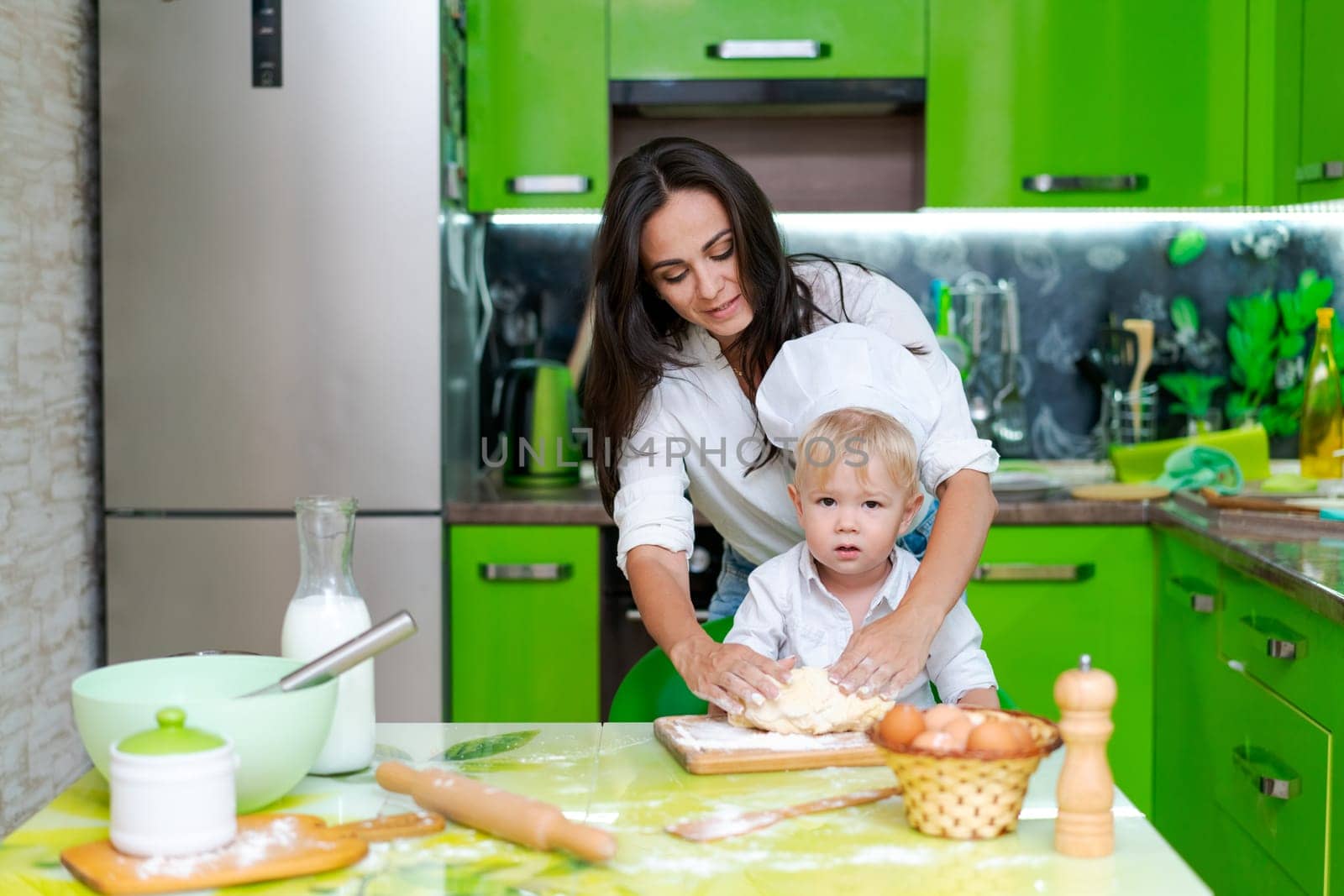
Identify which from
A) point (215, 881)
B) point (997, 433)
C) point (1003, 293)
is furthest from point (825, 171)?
point (215, 881)

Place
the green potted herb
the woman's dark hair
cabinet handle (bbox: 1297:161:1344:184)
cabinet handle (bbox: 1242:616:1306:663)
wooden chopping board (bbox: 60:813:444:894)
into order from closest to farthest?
wooden chopping board (bbox: 60:813:444:894) → the woman's dark hair → cabinet handle (bbox: 1242:616:1306:663) → cabinet handle (bbox: 1297:161:1344:184) → the green potted herb

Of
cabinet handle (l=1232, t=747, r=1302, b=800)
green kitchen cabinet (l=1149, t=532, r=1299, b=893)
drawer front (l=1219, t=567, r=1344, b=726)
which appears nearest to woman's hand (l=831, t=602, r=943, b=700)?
drawer front (l=1219, t=567, r=1344, b=726)

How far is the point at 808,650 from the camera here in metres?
1.60

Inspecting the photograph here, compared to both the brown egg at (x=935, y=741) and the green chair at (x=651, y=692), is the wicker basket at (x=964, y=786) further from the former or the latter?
the green chair at (x=651, y=692)

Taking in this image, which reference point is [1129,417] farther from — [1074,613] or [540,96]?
A: [540,96]

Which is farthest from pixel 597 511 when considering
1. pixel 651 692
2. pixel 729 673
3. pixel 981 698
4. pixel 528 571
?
pixel 729 673

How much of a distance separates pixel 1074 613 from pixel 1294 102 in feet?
3.48

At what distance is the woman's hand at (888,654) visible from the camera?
132cm

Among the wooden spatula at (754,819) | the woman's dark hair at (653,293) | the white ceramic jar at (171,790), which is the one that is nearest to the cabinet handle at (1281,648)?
the woman's dark hair at (653,293)

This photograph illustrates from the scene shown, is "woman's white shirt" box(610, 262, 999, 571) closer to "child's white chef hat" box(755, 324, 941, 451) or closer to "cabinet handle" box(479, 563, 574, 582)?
"child's white chef hat" box(755, 324, 941, 451)

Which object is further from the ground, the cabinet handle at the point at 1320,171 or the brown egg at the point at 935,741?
the cabinet handle at the point at 1320,171

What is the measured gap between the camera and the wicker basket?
3.12ft

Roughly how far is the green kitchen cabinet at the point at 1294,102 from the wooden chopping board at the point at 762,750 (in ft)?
5.95

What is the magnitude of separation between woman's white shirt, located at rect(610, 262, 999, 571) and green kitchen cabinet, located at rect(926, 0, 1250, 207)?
0.96 metres
